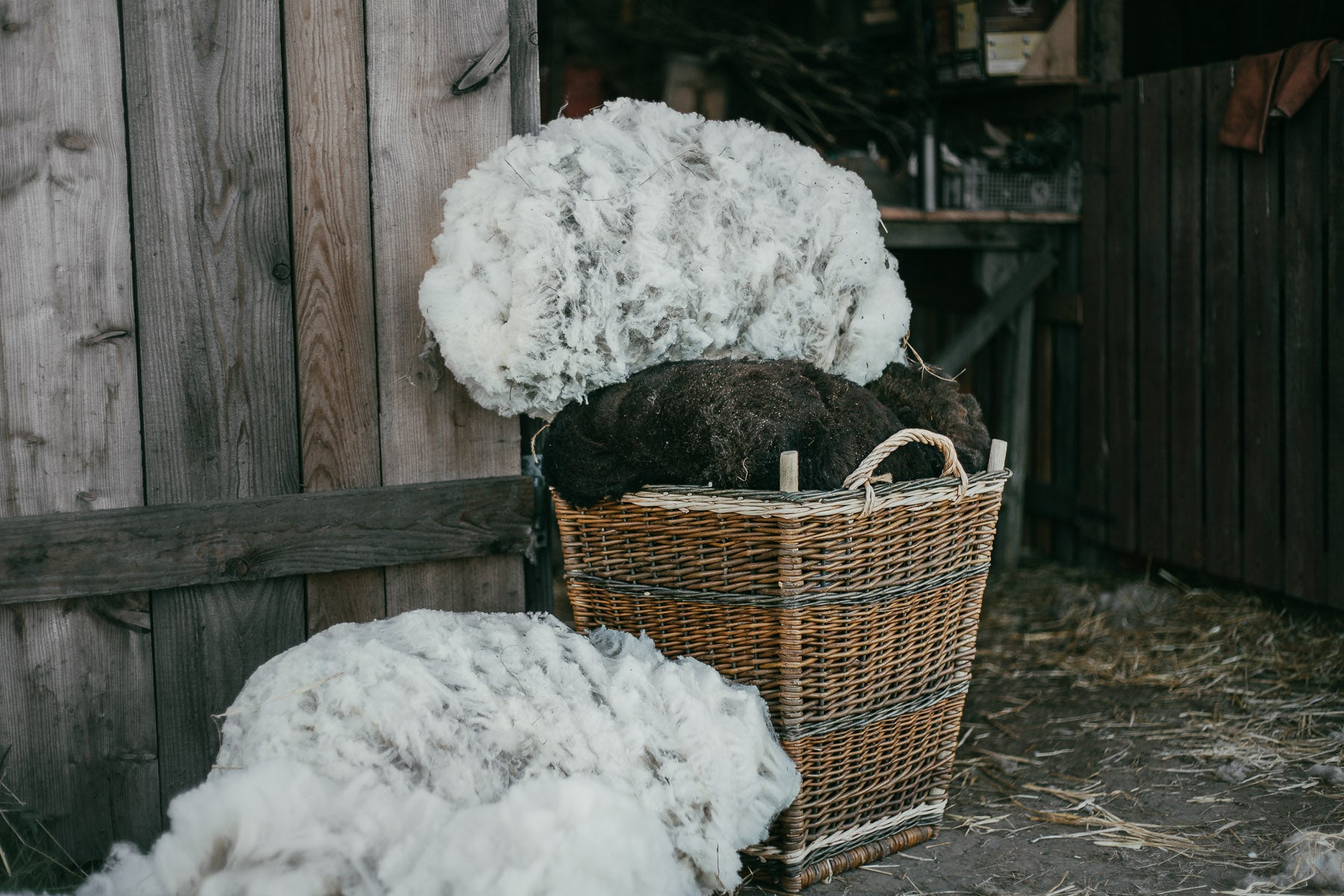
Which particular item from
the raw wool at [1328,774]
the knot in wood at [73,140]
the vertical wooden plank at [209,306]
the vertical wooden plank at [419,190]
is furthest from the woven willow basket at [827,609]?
the knot in wood at [73,140]

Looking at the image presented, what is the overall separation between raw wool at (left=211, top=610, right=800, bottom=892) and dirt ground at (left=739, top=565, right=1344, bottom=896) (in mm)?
434

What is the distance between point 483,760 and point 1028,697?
2.13 meters

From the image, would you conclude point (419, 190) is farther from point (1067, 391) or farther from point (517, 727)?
point (1067, 391)

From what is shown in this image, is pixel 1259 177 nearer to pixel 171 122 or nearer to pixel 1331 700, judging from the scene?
pixel 1331 700

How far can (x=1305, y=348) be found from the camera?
365cm

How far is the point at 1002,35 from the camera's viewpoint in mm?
4668

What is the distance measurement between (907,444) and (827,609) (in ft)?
1.21

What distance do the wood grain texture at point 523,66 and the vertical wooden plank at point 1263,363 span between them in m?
2.51

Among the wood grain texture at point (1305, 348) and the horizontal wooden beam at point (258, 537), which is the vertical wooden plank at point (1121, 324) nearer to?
the wood grain texture at point (1305, 348)

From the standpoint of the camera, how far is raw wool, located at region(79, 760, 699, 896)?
63.8 inches

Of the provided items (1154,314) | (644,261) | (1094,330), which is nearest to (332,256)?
(644,261)

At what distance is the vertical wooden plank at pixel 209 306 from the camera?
2.17 meters

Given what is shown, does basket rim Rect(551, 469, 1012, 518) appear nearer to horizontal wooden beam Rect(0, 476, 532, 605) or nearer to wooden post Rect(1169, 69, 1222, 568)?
horizontal wooden beam Rect(0, 476, 532, 605)

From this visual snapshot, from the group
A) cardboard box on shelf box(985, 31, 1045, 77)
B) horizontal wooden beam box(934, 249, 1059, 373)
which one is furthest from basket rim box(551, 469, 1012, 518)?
cardboard box on shelf box(985, 31, 1045, 77)
